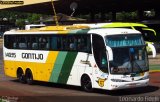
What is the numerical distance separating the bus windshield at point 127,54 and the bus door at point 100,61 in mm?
308

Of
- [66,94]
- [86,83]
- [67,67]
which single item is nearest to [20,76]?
[67,67]

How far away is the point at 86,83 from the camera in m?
19.0

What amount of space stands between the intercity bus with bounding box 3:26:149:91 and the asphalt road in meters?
0.38

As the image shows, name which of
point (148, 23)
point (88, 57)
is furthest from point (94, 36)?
point (148, 23)

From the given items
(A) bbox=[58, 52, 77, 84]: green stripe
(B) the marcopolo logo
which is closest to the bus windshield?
(A) bbox=[58, 52, 77, 84]: green stripe

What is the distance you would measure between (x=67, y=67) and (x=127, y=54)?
10.5 ft

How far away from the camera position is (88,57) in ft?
61.1

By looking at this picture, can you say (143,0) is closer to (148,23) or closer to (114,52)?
(148,23)

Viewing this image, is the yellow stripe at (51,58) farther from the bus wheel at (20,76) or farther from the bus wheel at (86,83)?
the bus wheel at (20,76)

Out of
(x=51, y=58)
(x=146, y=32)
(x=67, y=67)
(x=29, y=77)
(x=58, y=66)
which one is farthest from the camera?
(x=146, y=32)

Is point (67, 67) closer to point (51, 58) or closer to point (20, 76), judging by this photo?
point (51, 58)

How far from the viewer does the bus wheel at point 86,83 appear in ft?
61.4

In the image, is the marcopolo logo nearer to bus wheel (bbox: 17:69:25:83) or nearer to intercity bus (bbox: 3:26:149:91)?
intercity bus (bbox: 3:26:149:91)

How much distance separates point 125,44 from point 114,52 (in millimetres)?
617
